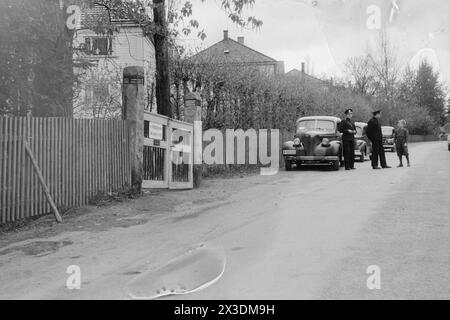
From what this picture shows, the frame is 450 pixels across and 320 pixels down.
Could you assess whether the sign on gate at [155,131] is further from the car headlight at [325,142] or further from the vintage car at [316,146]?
the car headlight at [325,142]

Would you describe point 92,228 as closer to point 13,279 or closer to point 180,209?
point 180,209

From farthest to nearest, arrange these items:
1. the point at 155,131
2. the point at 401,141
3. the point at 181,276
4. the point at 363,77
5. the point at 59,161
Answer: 1. the point at 363,77
2. the point at 401,141
3. the point at 155,131
4. the point at 59,161
5. the point at 181,276

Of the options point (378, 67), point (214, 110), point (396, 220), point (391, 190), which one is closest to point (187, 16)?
point (214, 110)

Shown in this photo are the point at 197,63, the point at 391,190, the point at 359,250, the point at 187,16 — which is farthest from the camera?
the point at 197,63

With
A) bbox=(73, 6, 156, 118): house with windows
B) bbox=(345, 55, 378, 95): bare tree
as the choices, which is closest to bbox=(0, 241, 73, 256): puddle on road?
bbox=(73, 6, 156, 118): house with windows

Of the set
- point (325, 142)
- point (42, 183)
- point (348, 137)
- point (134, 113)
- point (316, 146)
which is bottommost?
point (42, 183)

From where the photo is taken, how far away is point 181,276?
17.7 ft

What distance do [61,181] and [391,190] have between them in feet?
22.4

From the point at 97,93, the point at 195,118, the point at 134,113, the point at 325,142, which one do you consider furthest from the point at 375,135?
the point at 134,113

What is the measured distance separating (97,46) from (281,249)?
9530 mm

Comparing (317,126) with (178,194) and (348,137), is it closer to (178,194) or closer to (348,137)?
(348,137)

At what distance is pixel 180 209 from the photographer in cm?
1056

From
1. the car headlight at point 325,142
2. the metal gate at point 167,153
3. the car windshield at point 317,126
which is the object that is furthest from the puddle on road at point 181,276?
the car windshield at point 317,126

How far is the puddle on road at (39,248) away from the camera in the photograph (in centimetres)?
724
